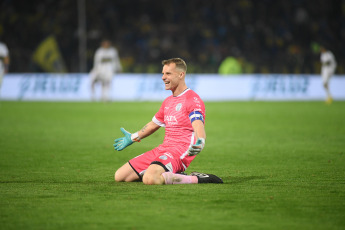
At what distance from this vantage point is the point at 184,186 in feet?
21.7

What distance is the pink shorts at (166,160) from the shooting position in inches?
A: 267

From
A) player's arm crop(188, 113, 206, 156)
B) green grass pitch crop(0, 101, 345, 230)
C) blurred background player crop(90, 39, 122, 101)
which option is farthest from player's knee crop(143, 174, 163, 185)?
blurred background player crop(90, 39, 122, 101)

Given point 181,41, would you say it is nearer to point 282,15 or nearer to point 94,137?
point 282,15

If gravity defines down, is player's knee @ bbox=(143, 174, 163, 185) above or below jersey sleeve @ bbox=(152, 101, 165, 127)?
below

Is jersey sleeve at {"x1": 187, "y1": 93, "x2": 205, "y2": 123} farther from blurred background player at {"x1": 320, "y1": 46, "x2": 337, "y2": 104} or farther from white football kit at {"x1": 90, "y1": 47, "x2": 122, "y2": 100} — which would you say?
blurred background player at {"x1": 320, "y1": 46, "x2": 337, "y2": 104}

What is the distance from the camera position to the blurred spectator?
96.0 ft

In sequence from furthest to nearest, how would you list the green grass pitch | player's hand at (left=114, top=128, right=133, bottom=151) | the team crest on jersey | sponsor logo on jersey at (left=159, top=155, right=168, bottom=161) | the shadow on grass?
player's hand at (left=114, top=128, right=133, bottom=151)
the shadow on grass
the team crest on jersey
sponsor logo on jersey at (left=159, top=155, right=168, bottom=161)
the green grass pitch

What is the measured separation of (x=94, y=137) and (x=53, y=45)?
56.5ft

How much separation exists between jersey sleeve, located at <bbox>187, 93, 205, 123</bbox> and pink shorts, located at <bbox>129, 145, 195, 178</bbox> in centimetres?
48

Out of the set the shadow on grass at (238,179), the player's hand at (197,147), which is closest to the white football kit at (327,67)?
the shadow on grass at (238,179)

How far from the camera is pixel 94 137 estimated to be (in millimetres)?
12844

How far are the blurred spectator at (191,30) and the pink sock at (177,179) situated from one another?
21.2m

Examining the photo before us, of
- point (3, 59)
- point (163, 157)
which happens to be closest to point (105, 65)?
point (3, 59)

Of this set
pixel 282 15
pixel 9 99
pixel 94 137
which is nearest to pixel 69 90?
pixel 9 99
